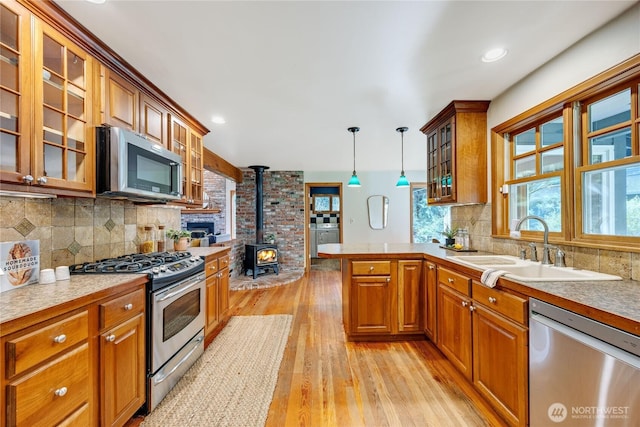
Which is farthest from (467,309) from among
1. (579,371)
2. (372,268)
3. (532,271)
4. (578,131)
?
(578,131)

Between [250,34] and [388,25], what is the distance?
818mm

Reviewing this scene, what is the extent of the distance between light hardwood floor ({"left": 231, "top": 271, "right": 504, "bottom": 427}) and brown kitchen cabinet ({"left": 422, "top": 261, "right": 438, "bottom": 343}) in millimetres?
182

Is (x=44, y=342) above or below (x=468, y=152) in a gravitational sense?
below

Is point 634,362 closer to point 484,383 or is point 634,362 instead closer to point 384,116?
point 484,383

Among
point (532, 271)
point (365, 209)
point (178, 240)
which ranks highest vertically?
point (365, 209)

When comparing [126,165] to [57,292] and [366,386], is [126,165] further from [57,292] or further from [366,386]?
[366,386]

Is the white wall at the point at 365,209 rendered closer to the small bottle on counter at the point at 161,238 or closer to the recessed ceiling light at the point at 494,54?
the small bottle on counter at the point at 161,238

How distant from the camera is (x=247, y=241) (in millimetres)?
5867

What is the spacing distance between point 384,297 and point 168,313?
1.87 metres

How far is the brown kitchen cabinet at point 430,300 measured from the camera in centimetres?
239

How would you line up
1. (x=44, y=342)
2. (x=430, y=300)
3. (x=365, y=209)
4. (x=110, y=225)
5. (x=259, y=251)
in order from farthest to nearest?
(x=365, y=209)
(x=259, y=251)
(x=430, y=300)
(x=110, y=225)
(x=44, y=342)

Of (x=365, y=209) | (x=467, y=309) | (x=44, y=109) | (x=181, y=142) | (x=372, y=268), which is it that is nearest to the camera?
(x=44, y=109)

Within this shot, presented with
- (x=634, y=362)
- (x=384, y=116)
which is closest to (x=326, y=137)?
(x=384, y=116)

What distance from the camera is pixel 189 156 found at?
284 cm
